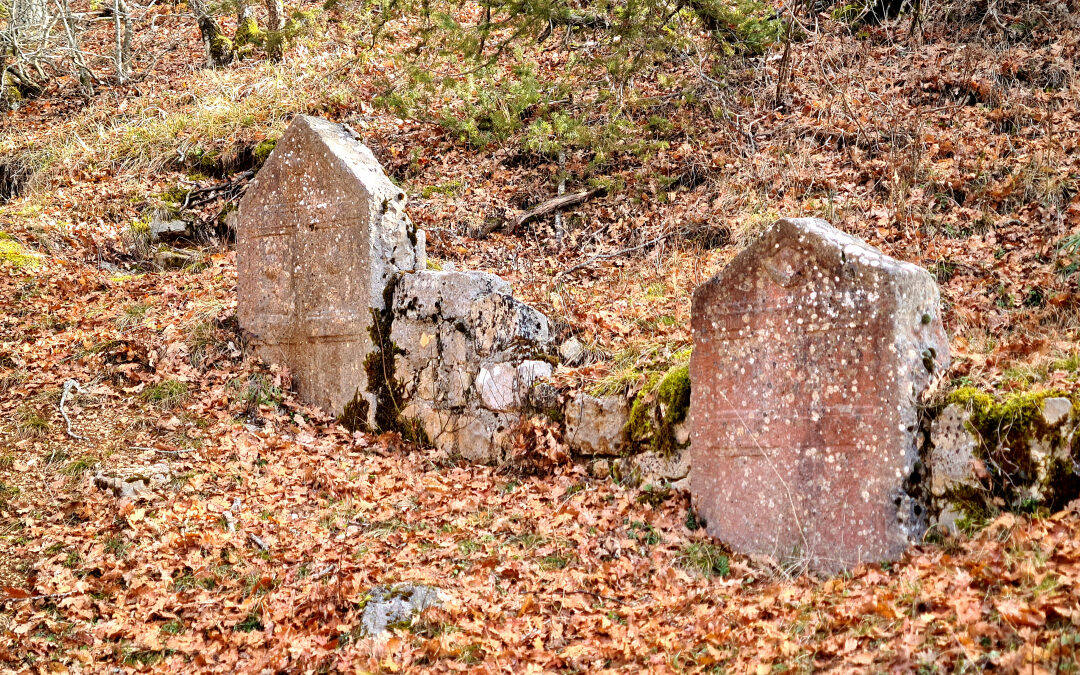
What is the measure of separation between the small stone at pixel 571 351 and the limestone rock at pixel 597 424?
0.65 m

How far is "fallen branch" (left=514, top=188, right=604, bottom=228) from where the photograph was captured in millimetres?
10070

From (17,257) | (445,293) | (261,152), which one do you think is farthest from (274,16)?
(445,293)

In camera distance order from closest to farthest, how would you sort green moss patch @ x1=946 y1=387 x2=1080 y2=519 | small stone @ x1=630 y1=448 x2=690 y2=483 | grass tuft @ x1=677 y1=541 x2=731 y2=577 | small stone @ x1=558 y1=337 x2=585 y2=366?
green moss patch @ x1=946 y1=387 x2=1080 y2=519 → grass tuft @ x1=677 y1=541 x2=731 y2=577 → small stone @ x1=630 y1=448 x2=690 y2=483 → small stone @ x1=558 y1=337 x2=585 y2=366

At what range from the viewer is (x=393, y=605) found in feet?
14.9

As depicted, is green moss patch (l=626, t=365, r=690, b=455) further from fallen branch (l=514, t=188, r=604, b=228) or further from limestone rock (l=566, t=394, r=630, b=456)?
fallen branch (l=514, t=188, r=604, b=228)

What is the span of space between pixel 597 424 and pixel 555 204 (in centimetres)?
453

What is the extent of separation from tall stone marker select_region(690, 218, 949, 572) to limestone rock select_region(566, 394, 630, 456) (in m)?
0.76

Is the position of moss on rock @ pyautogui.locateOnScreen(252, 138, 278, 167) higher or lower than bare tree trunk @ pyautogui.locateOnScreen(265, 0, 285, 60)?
lower

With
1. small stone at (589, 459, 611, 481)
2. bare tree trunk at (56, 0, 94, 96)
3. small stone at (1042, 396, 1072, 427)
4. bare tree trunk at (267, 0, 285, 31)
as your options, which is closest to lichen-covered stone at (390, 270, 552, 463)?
small stone at (589, 459, 611, 481)

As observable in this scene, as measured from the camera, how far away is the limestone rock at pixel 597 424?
6172 millimetres

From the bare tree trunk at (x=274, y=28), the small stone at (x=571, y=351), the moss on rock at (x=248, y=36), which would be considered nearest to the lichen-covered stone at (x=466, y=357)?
the small stone at (x=571, y=351)

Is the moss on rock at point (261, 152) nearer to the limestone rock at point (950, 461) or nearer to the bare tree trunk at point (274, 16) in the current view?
the bare tree trunk at point (274, 16)

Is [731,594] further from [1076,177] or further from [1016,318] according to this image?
[1076,177]

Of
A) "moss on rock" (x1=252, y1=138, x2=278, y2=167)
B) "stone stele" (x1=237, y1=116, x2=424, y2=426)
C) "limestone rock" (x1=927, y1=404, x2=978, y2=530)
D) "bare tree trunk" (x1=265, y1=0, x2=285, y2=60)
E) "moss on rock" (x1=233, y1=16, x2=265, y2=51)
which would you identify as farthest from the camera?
"moss on rock" (x1=233, y1=16, x2=265, y2=51)
